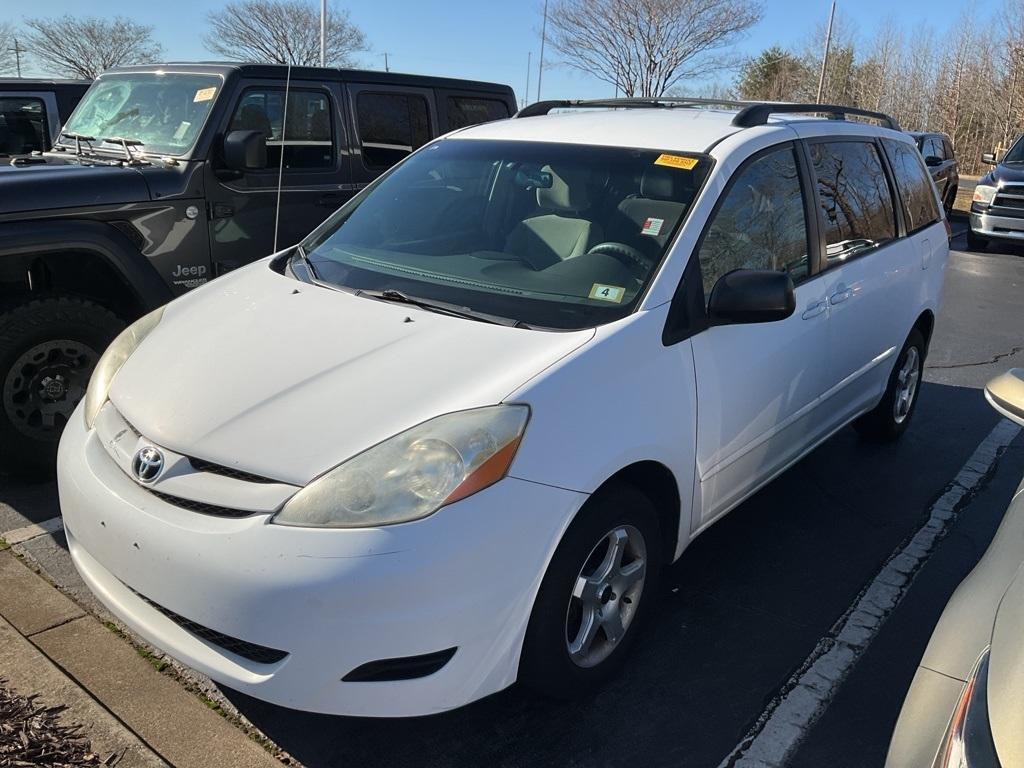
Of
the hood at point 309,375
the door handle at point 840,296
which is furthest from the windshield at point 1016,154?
the hood at point 309,375

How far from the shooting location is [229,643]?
222cm

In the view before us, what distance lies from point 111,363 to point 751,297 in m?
2.19

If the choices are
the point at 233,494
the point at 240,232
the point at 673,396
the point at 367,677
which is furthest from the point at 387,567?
the point at 240,232

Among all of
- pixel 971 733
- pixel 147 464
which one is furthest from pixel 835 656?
pixel 147 464

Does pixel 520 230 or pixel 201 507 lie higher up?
pixel 520 230

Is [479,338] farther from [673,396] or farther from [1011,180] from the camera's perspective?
[1011,180]

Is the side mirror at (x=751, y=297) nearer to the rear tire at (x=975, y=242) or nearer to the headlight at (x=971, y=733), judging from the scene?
the headlight at (x=971, y=733)

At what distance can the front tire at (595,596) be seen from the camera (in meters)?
2.38

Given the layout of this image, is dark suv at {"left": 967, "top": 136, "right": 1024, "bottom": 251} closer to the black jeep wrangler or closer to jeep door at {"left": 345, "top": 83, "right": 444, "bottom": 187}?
the black jeep wrangler

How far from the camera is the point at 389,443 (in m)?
2.22

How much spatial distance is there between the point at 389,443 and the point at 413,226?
5.00 ft

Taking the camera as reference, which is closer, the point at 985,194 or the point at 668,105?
the point at 668,105

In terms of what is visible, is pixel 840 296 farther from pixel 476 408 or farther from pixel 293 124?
pixel 293 124

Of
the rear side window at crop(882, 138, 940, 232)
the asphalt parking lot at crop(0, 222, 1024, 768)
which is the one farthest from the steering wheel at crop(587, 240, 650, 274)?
the rear side window at crop(882, 138, 940, 232)
